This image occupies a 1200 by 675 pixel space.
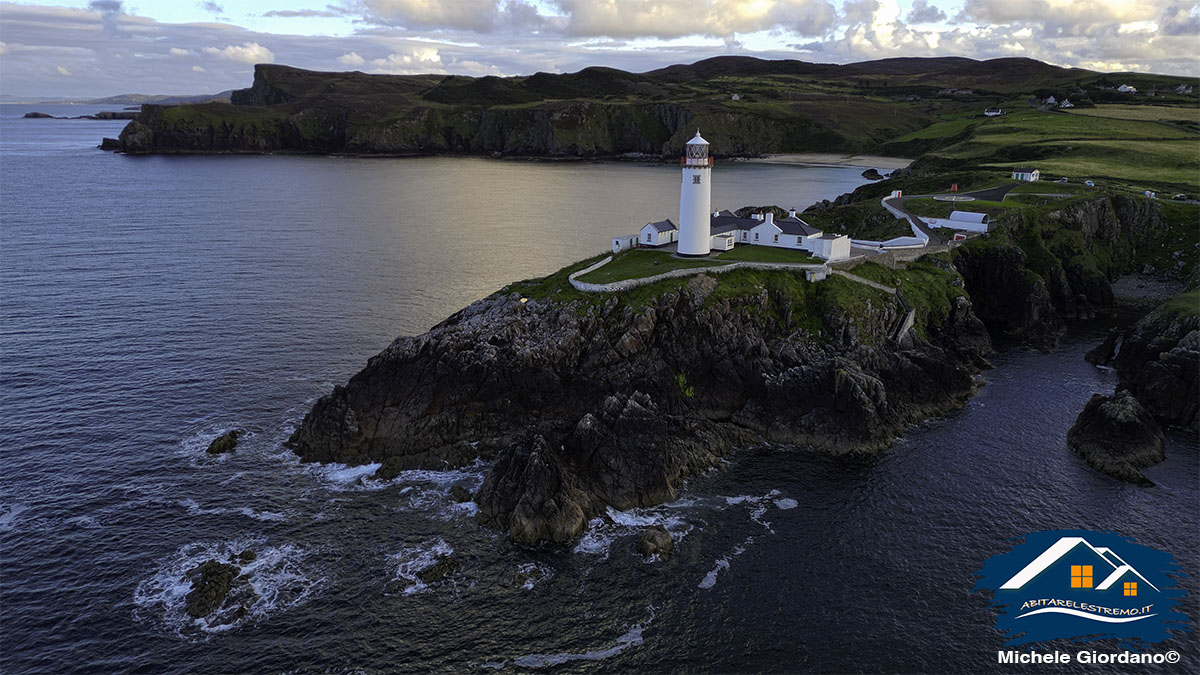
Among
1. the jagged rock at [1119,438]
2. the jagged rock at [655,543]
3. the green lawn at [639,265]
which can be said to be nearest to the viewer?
the jagged rock at [655,543]

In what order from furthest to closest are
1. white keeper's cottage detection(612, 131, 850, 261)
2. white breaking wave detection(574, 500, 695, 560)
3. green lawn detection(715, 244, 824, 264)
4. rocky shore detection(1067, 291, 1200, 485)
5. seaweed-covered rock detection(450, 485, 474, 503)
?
green lawn detection(715, 244, 824, 264)
white keeper's cottage detection(612, 131, 850, 261)
rocky shore detection(1067, 291, 1200, 485)
seaweed-covered rock detection(450, 485, 474, 503)
white breaking wave detection(574, 500, 695, 560)

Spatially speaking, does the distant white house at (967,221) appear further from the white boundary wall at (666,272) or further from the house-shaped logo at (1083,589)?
the house-shaped logo at (1083,589)

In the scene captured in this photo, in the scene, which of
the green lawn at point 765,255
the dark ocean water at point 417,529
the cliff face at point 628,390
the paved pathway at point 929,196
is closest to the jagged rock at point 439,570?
the dark ocean water at point 417,529

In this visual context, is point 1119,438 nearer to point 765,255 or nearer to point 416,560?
point 765,255

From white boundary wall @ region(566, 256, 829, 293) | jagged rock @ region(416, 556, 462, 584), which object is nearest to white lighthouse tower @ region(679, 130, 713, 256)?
white boundary wall @ region(566, 256, 829, 293)

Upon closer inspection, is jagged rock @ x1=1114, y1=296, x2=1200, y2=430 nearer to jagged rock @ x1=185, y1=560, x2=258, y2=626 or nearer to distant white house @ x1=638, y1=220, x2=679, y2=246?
distant white house @ x1=638, y1=220, x2=679, y2=246

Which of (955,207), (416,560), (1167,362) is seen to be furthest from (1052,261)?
(416,560)
